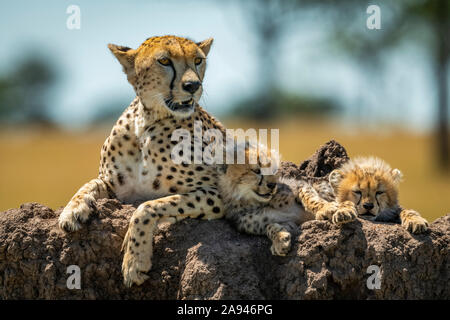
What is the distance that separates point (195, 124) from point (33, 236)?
4.41 feet

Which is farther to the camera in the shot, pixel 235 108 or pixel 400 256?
pixel 235 108

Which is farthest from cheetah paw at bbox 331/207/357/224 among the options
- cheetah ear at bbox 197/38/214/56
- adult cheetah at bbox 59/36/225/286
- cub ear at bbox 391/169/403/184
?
cheetah ear at bbox 197/38/214/56

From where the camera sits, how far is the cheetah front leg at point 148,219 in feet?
12.6

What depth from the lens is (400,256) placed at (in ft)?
12.4

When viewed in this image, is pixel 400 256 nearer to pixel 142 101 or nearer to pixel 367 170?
pixel 367 170

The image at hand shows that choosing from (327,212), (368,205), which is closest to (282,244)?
(327,212)

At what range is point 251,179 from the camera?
13.4ft

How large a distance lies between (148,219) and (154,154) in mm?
563

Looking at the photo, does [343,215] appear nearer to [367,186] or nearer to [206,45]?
[367,186]

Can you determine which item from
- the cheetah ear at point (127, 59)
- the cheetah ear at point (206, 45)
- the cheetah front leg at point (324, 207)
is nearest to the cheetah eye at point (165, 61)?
the cheetah ear at point (127, 59)

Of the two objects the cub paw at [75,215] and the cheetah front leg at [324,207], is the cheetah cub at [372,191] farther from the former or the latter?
the cub paw at [75,215]

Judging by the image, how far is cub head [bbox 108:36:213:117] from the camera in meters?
4.18
